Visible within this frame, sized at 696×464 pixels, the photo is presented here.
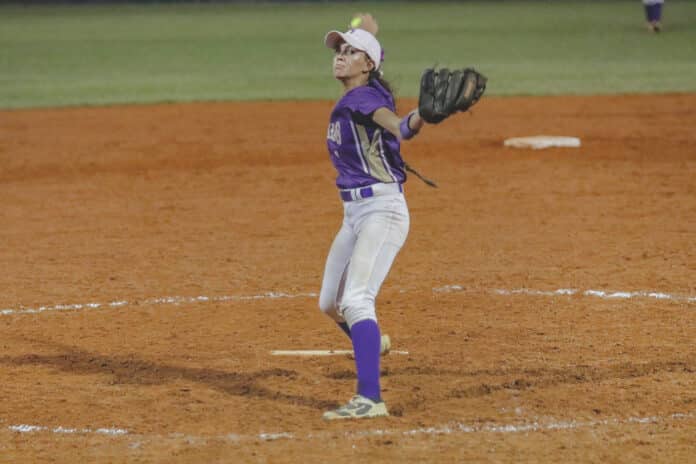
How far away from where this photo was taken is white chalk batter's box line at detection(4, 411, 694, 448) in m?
5.96

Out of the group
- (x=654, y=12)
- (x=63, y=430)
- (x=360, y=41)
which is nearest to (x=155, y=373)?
(x=63, y=430)

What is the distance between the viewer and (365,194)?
6465mm

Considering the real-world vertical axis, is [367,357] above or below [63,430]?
above

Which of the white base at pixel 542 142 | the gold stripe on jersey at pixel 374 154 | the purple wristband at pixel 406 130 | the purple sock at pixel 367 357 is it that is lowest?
the white base at pixel 542 142

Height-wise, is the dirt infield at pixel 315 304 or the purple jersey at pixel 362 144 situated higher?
the purple jersey at pixel 362 144

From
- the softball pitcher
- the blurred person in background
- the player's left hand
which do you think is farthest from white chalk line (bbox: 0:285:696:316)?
the blurred person in background

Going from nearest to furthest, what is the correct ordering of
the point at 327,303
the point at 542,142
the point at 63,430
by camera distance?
the point at 63,430 < the point at 327,303 < the point at 542,142

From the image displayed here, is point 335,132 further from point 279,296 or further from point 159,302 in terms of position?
point 159,302

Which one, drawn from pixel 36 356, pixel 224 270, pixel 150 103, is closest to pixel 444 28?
pixel 150 103

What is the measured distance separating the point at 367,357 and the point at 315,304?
2.80 m

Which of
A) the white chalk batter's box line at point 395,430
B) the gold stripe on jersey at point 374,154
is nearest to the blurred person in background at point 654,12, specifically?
the gold stripe on jersey at point 374,154

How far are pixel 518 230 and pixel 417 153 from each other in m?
4.58

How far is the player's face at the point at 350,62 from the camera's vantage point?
646cm

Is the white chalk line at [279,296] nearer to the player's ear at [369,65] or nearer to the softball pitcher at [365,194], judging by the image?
the softball pitcher at [365,194]
